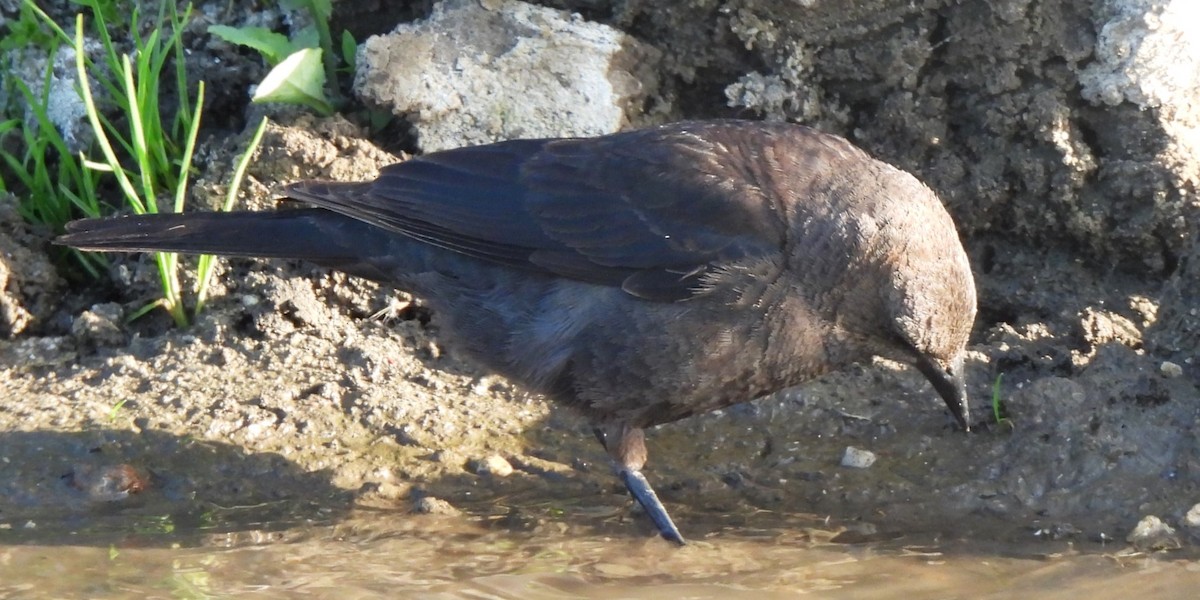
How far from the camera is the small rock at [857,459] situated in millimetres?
4422

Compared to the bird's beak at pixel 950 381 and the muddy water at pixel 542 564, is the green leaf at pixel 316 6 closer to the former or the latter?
the muddy water at pixel 542 564

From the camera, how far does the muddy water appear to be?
3740mm

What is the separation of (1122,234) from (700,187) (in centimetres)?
159

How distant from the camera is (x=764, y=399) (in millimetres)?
4789

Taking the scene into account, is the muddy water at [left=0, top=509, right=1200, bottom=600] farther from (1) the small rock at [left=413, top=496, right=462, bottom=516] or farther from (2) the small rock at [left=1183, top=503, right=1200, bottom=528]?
(2) the small rock at [left=1183, top=503, right=1200, bottom=528]

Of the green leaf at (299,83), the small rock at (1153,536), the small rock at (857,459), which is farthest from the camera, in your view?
the green leaf at (299,83)

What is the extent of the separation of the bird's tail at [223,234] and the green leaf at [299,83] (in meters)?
0.66

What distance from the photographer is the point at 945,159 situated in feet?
16.8

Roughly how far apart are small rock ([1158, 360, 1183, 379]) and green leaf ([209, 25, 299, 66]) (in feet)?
10.5

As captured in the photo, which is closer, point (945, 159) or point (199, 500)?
point (199, 500)

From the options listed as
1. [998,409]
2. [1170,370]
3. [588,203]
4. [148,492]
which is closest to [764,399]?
[998,409]

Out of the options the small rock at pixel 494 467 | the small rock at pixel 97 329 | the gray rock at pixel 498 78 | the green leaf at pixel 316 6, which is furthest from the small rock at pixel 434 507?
the green leaf at pixel 316 6

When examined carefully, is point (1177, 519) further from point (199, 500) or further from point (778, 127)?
point (199, 500)

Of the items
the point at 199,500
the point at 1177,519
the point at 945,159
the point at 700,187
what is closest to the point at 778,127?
the point at 700,187
